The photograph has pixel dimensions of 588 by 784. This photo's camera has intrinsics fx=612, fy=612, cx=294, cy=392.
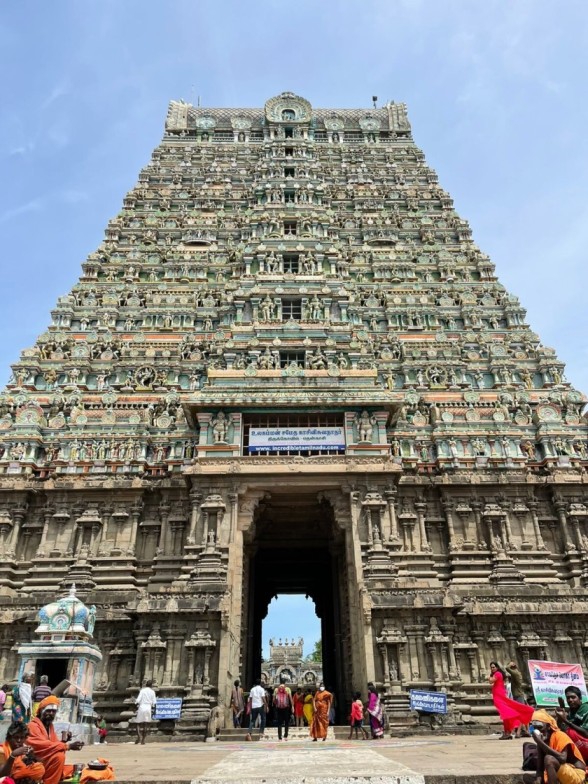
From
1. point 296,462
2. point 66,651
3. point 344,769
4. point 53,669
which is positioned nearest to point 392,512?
point 296,462

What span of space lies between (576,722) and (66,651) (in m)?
14.2

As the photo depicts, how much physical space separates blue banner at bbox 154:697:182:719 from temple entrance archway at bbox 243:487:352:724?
485 cm

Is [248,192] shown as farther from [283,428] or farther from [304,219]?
[283,428]

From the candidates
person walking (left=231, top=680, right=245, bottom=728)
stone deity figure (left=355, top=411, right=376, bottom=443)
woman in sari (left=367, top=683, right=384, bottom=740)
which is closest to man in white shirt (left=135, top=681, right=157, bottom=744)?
person walking (left=231, top=680, right=245, bottom=728)

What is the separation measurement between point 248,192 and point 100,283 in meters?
13.3

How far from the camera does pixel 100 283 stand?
35188mm

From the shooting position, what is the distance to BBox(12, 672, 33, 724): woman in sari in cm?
1130

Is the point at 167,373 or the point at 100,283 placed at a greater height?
the point at 100,283

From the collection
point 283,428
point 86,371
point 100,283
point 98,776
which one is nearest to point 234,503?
point 283,428

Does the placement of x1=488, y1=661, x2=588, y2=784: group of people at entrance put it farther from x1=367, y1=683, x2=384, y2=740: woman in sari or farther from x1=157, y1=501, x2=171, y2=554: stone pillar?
x1=157, y1=501, x2=171, y2=554: stone pillar

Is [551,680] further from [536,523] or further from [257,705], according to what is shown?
[257,705]

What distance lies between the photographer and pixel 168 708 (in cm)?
1897

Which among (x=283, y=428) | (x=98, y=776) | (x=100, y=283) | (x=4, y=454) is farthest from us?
(x=100, y=283)

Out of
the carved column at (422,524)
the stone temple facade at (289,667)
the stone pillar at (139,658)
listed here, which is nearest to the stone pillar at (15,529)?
the stone pillar at (139,658)
